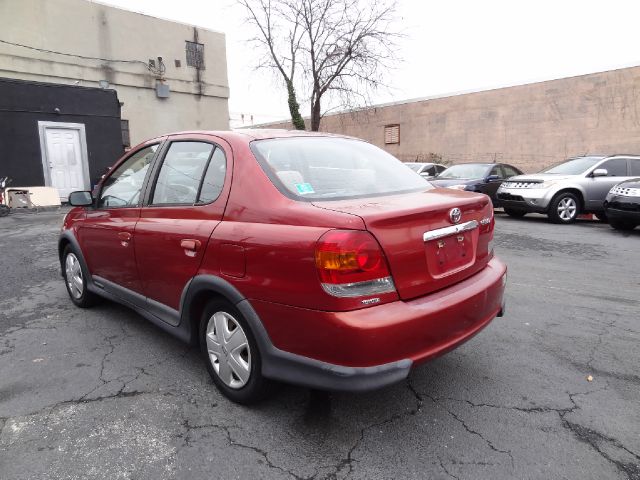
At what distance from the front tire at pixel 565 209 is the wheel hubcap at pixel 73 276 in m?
9.60

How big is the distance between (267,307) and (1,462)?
152 centimetres

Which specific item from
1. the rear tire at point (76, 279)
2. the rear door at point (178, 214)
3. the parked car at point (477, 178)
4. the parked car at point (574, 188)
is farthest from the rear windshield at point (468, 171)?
the rear door at point (178, 214)

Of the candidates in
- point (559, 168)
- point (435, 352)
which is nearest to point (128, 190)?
point (435, 352)

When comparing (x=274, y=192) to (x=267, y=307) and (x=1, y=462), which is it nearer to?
(x=267, y=307)

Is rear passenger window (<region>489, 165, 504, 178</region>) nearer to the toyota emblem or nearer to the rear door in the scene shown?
the toyota emblem

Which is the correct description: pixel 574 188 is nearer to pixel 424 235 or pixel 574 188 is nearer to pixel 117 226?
pixel 424 235

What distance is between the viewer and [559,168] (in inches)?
429

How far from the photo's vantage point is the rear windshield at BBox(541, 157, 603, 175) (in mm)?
10492

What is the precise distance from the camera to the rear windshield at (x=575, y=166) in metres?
10.5

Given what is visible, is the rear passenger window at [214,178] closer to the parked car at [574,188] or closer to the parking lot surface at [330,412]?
the parking lot surface at [330,412]

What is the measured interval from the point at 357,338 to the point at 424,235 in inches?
26.4

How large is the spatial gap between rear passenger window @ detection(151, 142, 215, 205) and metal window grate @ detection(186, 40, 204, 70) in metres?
21.7

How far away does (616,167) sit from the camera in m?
10.4

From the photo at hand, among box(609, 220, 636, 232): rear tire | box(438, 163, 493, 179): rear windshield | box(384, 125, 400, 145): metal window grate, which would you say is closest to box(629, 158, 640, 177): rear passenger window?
box(609, 220, 636, 232): rear tire
